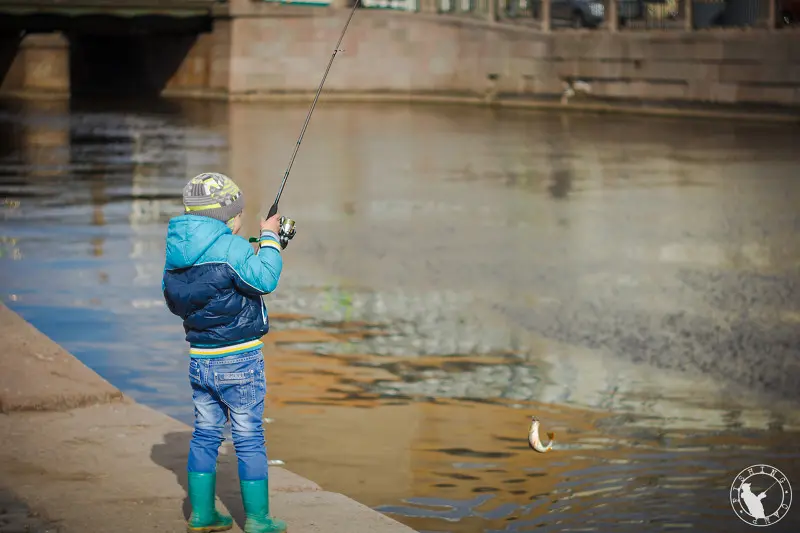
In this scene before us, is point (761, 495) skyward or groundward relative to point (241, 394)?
groundward

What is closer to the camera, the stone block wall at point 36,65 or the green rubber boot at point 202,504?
the green rubber boot at point 202,504

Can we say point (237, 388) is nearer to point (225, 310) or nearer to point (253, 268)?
point (225, 310)

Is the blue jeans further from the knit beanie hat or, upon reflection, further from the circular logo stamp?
the circular logo stamp

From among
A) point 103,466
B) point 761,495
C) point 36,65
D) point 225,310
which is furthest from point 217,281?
point 36,65

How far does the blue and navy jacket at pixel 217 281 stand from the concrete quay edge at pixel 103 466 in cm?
69

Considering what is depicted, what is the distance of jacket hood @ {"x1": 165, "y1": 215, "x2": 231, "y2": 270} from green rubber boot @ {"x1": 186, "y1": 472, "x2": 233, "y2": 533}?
2.33 feet

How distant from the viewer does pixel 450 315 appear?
36.6 feet

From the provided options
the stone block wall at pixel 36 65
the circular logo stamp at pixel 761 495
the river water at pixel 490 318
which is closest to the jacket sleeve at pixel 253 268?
the river water at pixel 490 318

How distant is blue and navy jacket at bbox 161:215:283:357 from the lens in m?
5.11

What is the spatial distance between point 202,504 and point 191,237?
0.88 meters

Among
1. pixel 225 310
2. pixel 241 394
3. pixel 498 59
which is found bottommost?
pixel 241 394

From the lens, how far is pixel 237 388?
205 inches

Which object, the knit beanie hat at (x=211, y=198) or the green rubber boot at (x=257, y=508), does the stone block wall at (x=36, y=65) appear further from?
the green rubber boot at (x=257, y=508)

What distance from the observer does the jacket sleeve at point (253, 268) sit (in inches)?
200
